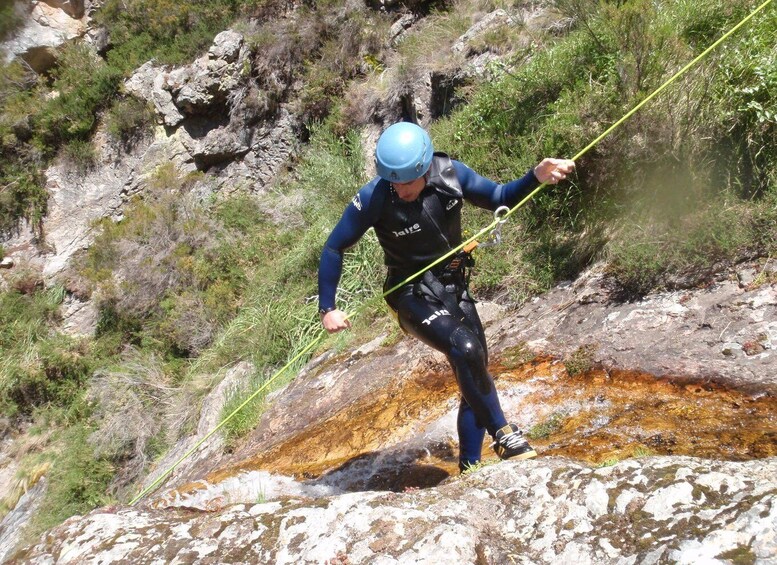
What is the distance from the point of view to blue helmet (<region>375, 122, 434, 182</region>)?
117 inches

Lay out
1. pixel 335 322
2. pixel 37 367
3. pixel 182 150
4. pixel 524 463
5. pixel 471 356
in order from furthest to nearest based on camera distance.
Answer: pixel 182 150, pixel 37 367, pixel 335 322, pixel 471 356, pixel 524 463

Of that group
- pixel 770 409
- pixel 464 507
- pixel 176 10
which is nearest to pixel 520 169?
pixel 770 409

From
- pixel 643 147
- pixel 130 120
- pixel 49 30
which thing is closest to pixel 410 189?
pixel 643 147

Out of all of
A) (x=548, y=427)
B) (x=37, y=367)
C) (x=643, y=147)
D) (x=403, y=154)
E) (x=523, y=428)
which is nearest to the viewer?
(x=403, y=154)

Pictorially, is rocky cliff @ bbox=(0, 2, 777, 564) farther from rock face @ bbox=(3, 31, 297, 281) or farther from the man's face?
rock face @ bbox=(3, 31, 297, 281)

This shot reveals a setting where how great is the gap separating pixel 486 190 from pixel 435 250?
0.40 metres

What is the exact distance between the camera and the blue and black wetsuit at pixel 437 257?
318 cm

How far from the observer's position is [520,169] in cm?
605

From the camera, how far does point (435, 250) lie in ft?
11.0

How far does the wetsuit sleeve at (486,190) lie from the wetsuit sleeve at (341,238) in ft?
1.61

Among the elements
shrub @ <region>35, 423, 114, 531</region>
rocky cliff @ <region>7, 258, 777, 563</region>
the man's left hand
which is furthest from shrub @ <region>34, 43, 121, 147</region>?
the man's left hand

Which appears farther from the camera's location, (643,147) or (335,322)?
(643,147)

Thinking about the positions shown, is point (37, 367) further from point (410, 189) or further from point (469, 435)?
point (410, 189)

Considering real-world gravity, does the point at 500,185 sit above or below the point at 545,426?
above
